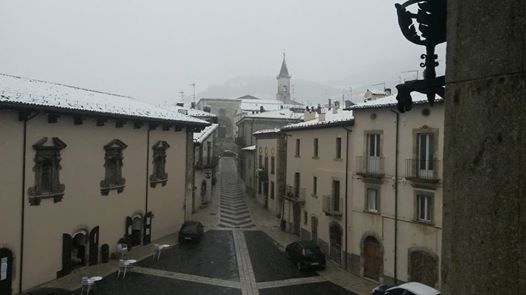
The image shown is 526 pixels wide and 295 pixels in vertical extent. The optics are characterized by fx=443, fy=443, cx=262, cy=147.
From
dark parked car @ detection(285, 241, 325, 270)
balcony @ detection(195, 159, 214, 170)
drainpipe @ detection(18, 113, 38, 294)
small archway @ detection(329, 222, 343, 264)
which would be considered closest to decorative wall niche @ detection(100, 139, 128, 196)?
drainpipe @ detection(18, 113, 38, 294)

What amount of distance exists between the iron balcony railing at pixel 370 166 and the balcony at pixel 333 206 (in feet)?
9.52

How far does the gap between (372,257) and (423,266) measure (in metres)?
3.06

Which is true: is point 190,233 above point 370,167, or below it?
below

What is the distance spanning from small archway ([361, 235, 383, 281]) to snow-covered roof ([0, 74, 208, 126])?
42.5 ft

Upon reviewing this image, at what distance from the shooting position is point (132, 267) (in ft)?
68.3

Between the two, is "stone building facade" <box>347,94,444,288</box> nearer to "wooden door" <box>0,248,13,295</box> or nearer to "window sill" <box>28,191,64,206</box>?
"window sill" <box>28,191,64,206</box>

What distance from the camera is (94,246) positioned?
21.0 meters

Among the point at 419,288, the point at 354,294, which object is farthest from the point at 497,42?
the point at 354,294

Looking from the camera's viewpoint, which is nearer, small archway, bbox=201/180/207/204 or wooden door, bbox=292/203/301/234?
wooden door, bbox=292/203/301/234

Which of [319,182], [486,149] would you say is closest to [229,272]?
[319,182]

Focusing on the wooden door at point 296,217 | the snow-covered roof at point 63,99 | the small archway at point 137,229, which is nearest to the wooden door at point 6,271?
the snow-covered roof at point 63,99

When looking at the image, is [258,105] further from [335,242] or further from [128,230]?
[128,230]

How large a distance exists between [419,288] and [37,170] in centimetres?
1512

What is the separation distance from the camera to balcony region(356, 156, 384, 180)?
20.1 meters
